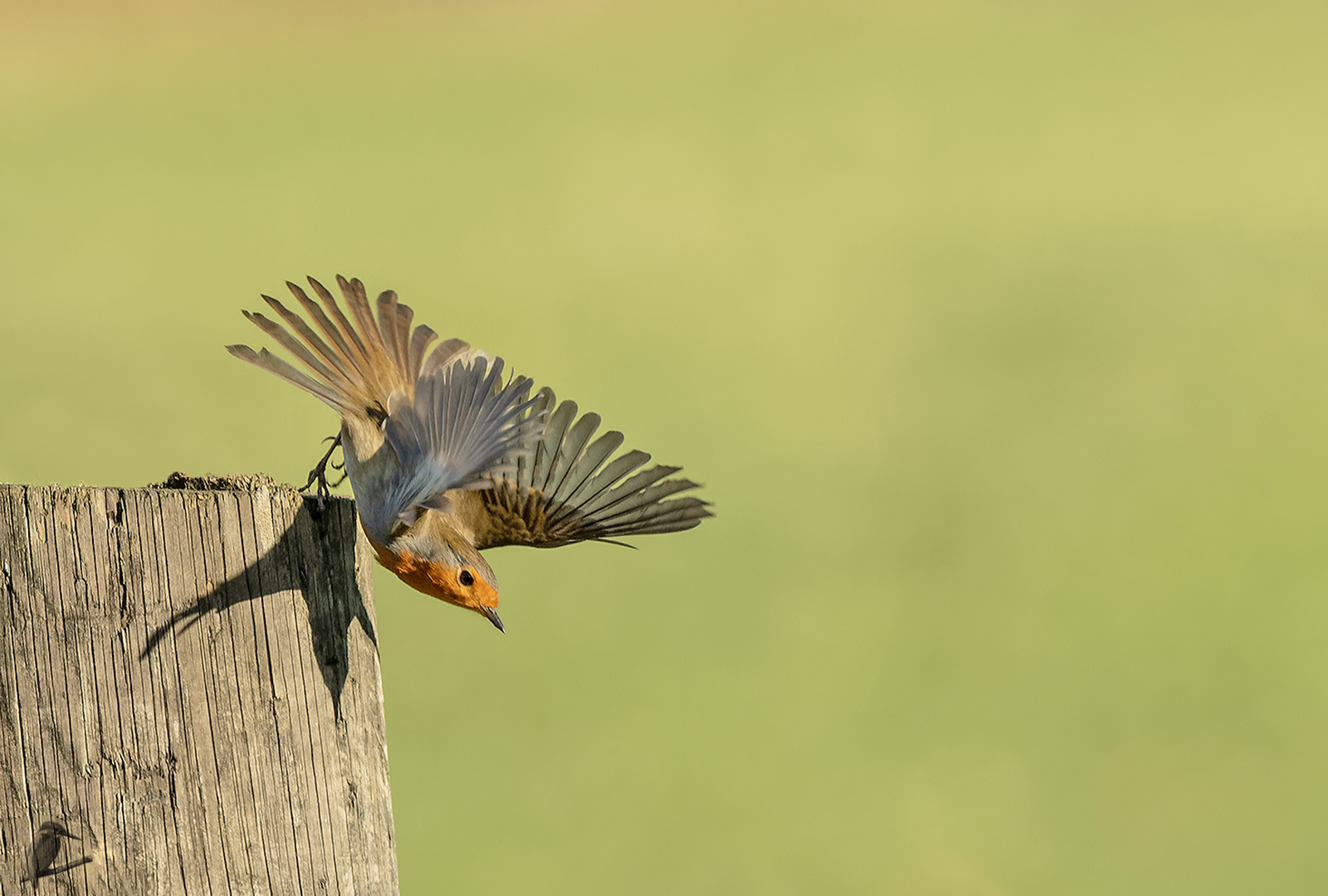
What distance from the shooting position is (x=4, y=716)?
207 cm

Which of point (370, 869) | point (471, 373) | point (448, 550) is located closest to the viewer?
point (370, 869)

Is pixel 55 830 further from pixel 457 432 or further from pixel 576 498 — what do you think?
pixel 576 498

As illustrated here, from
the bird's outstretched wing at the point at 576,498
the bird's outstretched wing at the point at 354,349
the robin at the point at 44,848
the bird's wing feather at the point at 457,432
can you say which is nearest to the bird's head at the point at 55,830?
the robin at the point at 44,848

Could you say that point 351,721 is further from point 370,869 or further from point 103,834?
point 103,834

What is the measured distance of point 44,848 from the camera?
81.8 inches

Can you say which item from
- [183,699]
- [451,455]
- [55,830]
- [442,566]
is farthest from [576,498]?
[55,830]

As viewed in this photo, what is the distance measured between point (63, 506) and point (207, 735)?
49 cm

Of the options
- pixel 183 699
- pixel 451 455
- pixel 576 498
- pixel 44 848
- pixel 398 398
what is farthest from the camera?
pixel 576 498

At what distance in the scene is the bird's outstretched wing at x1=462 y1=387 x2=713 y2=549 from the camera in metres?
3.55

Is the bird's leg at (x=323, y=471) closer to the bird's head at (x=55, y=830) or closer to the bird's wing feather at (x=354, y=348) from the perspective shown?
the bird's wing feather at (x=354, y=348)

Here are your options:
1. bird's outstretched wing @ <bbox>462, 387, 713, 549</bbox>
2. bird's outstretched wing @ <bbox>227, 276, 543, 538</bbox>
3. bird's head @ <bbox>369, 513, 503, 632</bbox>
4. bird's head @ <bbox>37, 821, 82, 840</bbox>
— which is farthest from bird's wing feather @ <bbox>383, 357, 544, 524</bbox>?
bird's head @ <bbox>37, 821, 82, 840</bbox>

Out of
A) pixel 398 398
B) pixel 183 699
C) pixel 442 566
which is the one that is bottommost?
pixel 183 699

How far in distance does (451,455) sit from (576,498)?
811mm

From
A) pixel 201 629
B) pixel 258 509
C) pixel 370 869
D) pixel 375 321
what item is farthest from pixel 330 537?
pixel 375 321
